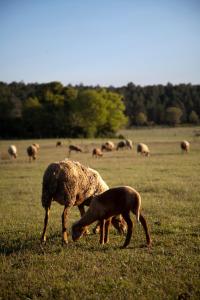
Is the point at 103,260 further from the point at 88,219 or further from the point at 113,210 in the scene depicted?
the point at 88,219

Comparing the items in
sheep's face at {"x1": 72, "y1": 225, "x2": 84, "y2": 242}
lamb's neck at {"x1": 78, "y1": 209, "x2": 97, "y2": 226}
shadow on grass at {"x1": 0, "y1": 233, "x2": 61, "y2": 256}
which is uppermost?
lamb's neck at {"x1": 78, "y1": 209, "x2": 97, "y2": 226}

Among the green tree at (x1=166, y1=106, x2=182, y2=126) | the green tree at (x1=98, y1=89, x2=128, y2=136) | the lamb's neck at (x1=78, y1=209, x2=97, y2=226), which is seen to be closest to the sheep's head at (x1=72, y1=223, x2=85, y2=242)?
the lamb's neck at (x1=78, y1=209, x2=97, y2=226)

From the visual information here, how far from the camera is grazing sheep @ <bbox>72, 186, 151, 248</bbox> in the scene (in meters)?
8.55

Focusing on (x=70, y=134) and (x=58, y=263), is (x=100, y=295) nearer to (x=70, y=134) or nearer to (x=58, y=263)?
(x=58, y=263)

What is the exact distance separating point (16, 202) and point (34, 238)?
17.7 feet

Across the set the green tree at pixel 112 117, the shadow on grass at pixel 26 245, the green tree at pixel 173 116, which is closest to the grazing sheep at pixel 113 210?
the shadow on grass at pixel 26 245

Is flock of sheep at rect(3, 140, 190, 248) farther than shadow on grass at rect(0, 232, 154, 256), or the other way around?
flock of sheep at rect(3, 140, 190, 248)

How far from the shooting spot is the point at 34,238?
9547 millimetres

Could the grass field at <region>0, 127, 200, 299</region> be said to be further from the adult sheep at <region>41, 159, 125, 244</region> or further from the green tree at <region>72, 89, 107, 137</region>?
the green tree at <region>72, 89, 107, 137</region>

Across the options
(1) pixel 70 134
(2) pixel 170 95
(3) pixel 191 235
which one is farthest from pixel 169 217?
(2) pixel 170 95

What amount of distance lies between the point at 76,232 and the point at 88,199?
167cm

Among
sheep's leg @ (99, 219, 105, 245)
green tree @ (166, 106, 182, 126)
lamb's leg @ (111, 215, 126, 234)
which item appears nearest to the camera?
sheep's leg @ (99, 219, 105, 245)

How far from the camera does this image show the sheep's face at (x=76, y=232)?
899 centimetres

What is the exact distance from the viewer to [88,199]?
1059 centimetres
